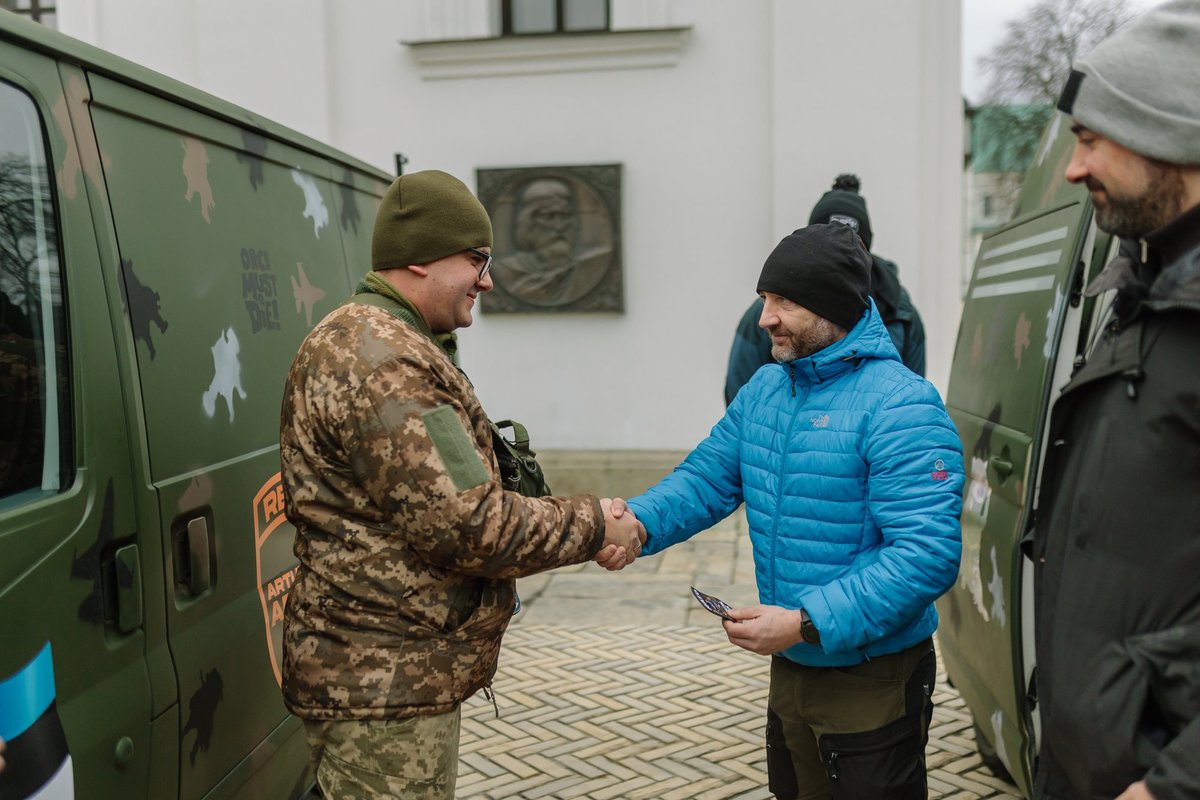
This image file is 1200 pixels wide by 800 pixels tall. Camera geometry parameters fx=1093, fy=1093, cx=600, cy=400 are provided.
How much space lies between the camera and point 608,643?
540cm

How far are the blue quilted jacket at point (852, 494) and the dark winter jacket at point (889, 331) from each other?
1618mm

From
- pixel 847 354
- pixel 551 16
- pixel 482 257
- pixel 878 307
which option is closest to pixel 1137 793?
pixel 847 354

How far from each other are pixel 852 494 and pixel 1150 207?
2.95ft

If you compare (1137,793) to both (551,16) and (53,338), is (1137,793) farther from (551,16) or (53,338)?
(551,16)

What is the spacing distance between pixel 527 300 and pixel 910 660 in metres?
6.08

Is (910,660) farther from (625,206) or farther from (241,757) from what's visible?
(625,206)

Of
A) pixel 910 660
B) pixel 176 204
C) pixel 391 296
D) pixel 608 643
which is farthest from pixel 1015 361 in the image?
pixel 608 643

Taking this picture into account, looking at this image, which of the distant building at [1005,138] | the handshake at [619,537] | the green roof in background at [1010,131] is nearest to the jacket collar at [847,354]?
the handshake at [619,537]

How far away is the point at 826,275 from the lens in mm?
2297

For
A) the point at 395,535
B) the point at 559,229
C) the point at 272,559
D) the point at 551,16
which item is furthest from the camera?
the point at 551,16

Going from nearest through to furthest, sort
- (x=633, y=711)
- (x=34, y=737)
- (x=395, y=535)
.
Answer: (x=34, y=737) → (x=395, y=535) → (x=633, y=711)

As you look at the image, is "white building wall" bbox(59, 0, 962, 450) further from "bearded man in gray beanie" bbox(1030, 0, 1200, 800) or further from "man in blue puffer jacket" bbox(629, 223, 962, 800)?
"bearded man in gray beanie" bbox(1030, 0, 1200, 800)

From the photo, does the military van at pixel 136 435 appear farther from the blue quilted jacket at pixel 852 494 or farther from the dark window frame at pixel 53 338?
the blue quilted jacket at pixel 852 494

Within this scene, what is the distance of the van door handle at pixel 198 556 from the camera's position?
6.88 feet
